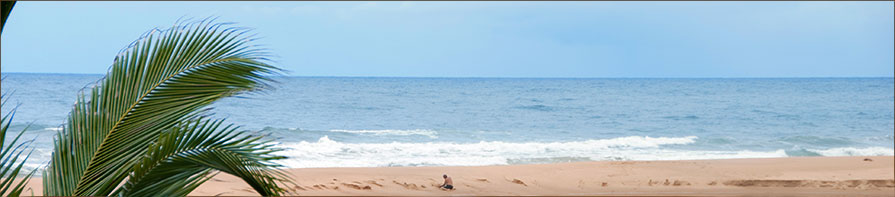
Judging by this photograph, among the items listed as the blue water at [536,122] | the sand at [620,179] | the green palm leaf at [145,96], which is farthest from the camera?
the blue water at [536,122]

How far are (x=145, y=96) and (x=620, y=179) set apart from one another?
6600 mm

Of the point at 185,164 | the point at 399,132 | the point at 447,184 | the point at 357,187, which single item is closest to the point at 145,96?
the point at 185,164

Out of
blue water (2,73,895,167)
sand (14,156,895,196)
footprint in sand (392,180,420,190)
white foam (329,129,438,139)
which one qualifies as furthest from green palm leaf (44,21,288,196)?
white foam (329,129,438,139)

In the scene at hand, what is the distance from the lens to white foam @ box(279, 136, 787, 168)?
34.3 feet

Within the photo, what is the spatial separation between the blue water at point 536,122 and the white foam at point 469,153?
0.9 inches

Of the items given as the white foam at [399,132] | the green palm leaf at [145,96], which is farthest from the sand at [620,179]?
the white foam at [399,132]

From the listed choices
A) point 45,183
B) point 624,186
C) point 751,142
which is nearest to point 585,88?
point 751,142

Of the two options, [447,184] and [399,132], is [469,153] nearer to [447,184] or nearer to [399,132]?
[399,132]

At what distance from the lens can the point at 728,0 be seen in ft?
120

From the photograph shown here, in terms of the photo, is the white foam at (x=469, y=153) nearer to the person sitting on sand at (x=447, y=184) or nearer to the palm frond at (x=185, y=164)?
the person sitting on sand at (x=447, y=184)

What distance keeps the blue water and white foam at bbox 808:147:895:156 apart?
24 mm

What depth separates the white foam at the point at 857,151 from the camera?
11.8m

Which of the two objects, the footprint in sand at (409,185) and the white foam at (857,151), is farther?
the white foam at (857,151)

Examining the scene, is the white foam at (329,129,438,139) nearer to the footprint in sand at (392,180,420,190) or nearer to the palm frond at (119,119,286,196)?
the footprint in sand at (392,180,420,190)
